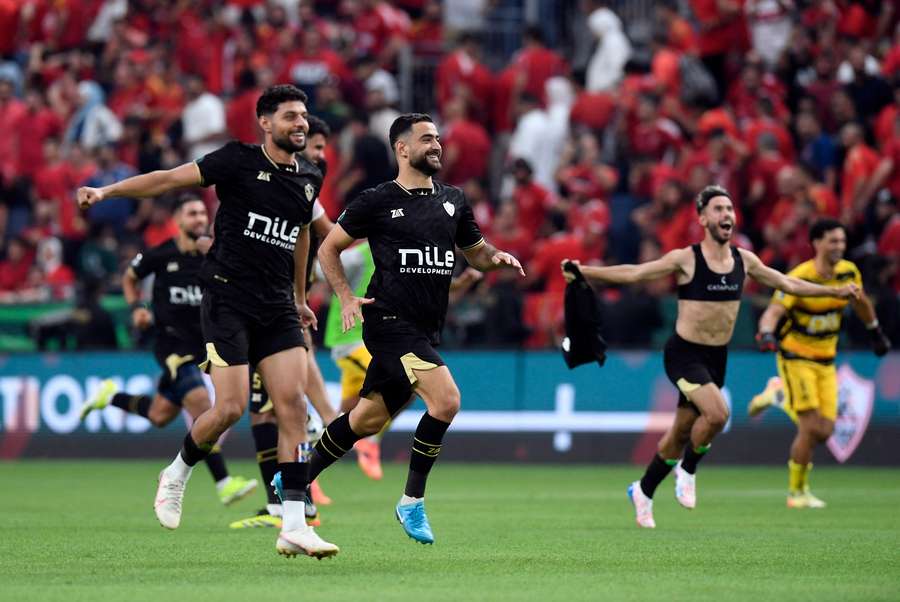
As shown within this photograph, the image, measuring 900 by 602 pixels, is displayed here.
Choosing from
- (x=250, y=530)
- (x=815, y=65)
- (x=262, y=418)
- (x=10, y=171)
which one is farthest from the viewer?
(x=10, y=171)

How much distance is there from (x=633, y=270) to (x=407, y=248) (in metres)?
2.96

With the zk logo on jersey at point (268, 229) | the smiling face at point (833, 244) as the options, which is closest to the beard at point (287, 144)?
the zk logo on jersey at point (268, 229)

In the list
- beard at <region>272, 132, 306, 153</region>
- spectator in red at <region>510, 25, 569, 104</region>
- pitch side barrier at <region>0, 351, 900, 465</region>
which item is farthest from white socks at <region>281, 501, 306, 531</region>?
spectator in red at <region>510, 25, 569, 104</region>

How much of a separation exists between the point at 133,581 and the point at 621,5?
65.4 ft

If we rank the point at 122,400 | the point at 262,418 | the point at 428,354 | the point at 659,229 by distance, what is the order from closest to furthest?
the point at 428,354 < the point at 262,418 < the point at 122,400 < the point at 659,229

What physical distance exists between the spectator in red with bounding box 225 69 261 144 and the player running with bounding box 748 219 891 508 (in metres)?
11.2

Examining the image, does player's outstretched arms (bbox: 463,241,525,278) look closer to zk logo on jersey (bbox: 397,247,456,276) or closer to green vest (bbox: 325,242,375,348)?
zk logo on jersey (bbox: 397,247,456,276)

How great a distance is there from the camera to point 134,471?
61.6ft

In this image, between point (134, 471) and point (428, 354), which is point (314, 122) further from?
point (134, 471)

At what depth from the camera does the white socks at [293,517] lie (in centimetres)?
939

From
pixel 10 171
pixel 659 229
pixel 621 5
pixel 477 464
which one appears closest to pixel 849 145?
pixel 659 229

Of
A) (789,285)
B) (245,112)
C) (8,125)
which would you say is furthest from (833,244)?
(8,125)

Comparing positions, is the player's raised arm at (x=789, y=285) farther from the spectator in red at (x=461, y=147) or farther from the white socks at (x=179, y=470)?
the spectator in red at (x=461, y=147)

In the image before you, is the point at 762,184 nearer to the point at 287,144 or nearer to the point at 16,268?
the point at 16,268
